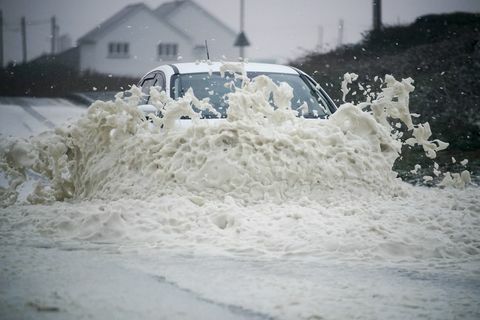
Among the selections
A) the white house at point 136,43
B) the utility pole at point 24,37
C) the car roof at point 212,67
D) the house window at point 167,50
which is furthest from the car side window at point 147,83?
the utility pole at point 24,37

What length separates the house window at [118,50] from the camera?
66188 mm

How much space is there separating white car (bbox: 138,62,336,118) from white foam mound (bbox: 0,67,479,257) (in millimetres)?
424

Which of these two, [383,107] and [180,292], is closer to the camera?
[180,292]

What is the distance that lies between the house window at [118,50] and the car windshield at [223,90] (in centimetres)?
5703

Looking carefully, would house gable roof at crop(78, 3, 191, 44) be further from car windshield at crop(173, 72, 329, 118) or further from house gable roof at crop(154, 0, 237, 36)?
car windshield at crop(173, 72, 329, 118)

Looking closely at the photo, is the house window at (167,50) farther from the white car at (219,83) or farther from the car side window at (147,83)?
the white car at (219,83)

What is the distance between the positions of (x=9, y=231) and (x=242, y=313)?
135 inches

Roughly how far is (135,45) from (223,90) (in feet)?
202

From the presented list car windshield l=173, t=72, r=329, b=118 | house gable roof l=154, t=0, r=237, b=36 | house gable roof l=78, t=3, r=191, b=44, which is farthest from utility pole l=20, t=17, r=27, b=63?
car windshield l=173, t=72, r=329, b=118

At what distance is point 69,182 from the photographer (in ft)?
31.8

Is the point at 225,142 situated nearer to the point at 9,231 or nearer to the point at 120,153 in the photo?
the point at 120,153

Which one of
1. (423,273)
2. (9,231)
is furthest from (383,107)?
(9,231)

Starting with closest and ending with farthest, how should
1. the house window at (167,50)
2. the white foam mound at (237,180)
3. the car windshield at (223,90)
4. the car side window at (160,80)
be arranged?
1. the white foam mound at (237,180)
2. the car windshield at (223,90)
3. the car side window at (160,80)
4. the house window at (167,50)

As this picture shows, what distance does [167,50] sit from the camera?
69.9 meters
